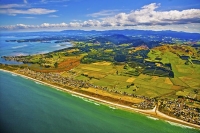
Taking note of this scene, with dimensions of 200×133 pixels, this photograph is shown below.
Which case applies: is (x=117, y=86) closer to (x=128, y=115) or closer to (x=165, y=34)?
(x=128, y=115)

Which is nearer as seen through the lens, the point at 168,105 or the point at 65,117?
the point at 65,117

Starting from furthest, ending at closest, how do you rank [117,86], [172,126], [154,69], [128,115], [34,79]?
[154,69] → [34,79] → [117,86] → [128,115] → [172,126]

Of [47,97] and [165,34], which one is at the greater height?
[165,34]

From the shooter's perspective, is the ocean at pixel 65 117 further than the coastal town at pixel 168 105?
No

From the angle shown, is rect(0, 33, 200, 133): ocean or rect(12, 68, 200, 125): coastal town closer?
rect(0, 33, 200, 133): ocean

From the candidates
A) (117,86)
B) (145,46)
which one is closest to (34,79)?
(117,86)

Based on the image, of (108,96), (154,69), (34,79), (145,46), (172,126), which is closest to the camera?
(172,126)

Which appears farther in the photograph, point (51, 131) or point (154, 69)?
point (154, 69)
